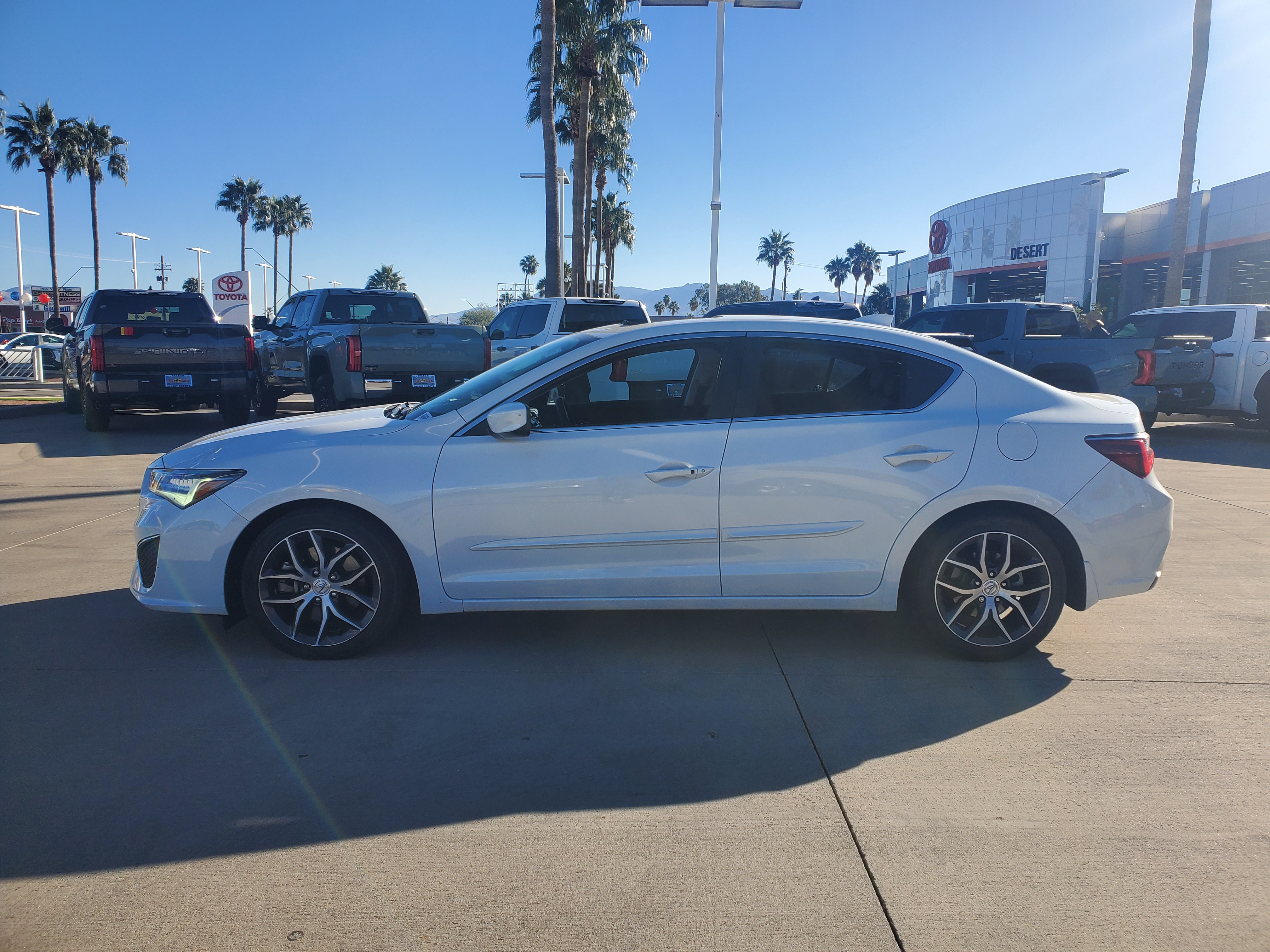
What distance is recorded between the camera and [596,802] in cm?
309

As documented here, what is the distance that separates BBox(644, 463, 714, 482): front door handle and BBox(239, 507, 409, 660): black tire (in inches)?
48.1

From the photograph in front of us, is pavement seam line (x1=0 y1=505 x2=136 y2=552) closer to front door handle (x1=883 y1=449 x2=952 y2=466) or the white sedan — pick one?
the white sedan

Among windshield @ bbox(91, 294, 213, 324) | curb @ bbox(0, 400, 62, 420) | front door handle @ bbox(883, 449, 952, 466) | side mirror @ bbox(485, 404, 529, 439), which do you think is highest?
windshield @ bbox(91, 294, 213, 324)

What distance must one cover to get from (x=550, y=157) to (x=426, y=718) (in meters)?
20.4

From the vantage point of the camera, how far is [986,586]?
14.0 feet

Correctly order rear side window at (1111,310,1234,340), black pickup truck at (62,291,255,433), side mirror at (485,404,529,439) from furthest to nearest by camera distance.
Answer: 1. rear side window at (1111,310,1234,340)
2. black pickup truck at (62,291,255,433)
3. side mirror at (485,404,529,439)

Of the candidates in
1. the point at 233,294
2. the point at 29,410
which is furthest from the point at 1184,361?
the point at 233,294

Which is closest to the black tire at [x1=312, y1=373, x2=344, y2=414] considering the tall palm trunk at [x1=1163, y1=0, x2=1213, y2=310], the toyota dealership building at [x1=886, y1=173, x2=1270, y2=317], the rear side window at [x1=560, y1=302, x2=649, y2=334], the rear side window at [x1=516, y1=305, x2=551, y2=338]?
the rear side window at [x1=516, y1=305, x2=551, y2=338]

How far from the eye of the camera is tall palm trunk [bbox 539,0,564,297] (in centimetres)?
2156

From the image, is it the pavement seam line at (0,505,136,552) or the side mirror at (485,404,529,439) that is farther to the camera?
the pavement seam line at (0,505,136,552)

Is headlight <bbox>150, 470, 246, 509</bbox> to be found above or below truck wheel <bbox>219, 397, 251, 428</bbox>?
above

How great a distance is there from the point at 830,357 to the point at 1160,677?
7.02ft

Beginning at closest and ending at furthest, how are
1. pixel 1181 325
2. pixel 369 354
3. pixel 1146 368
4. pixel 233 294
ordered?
pixel 369 354, pixel 1146 368, pixel 1181 325, pixel 233 294

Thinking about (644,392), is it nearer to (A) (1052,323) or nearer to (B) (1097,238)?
(A) (1052,323)
